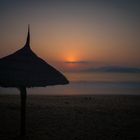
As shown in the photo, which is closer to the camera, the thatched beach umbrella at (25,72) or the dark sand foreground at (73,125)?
the thatched beach umbrella at (25,72)

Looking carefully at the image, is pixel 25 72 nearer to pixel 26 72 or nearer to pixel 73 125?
pixel 26 72

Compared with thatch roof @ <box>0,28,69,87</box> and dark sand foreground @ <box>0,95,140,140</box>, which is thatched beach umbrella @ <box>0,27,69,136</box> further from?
dark sand foreground @ <box>0,95,140,140</box>

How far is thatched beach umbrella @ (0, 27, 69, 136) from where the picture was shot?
10.2 meters

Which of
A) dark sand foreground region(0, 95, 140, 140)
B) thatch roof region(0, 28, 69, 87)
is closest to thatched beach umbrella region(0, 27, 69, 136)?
thatch roof region(0, 28, 69, 87)

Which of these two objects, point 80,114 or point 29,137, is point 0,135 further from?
point 80,114

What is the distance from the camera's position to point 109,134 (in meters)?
12.3

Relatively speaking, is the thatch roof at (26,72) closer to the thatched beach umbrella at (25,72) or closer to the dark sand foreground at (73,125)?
the thatched beach umbrella at (25,72)

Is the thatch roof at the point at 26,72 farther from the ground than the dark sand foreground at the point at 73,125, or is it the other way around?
the thatch roof at the point at 26,72

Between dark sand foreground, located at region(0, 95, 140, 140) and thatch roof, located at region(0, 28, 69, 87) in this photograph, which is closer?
thatch roof, located at region(0, 28, 69, 87)

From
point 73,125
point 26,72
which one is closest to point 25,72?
point 26,72

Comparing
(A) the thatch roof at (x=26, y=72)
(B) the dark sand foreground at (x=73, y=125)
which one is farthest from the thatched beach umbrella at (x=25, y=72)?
(B) the dark sand foreground at (x=73, y=125)

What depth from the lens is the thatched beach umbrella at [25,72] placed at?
10.2 m

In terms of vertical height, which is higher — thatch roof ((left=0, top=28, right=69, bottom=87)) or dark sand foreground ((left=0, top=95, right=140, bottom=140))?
thatch roof ((left=0, top=28, right=69, bottom=87))

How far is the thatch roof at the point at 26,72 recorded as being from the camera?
33.3 feet
